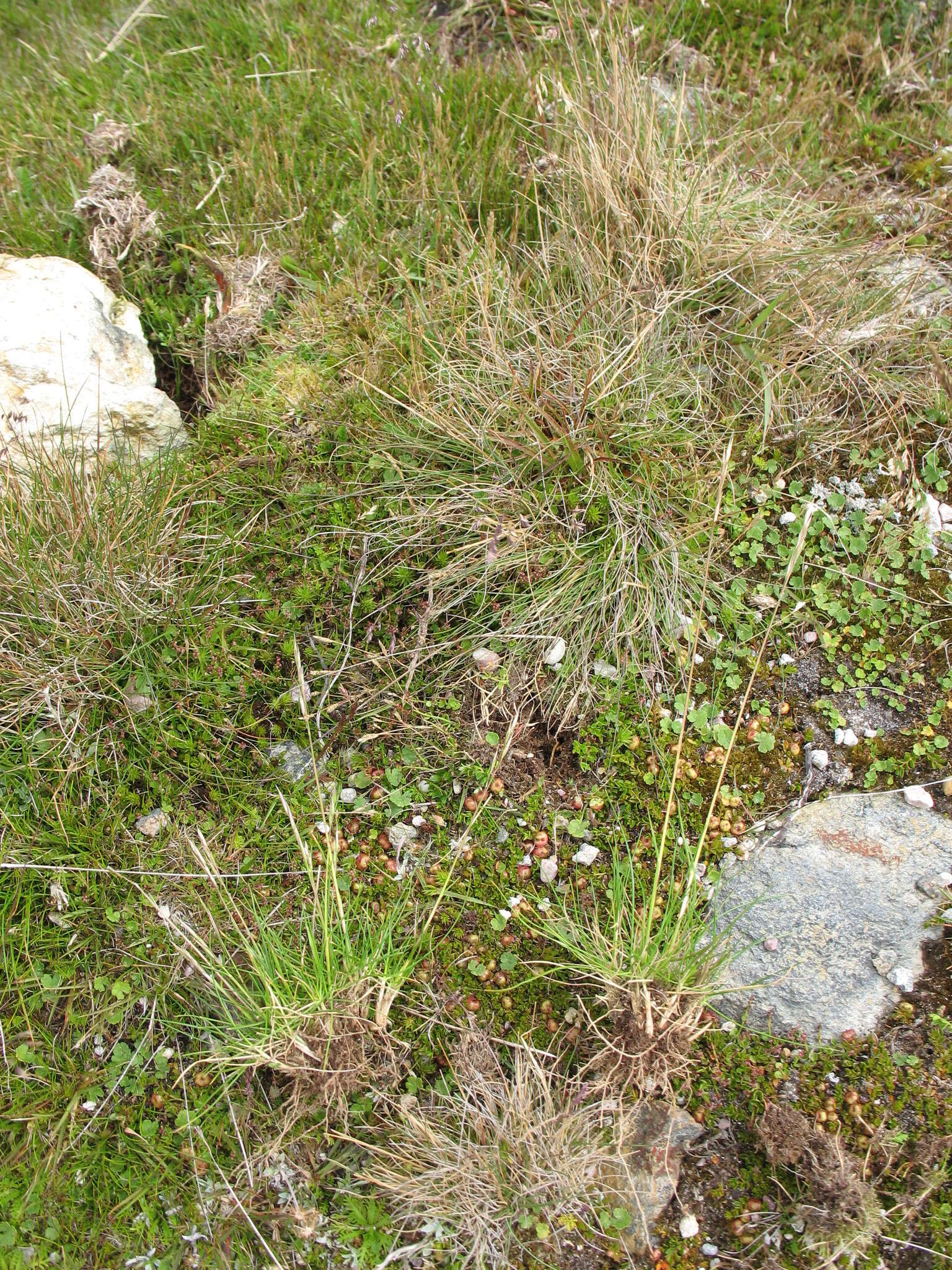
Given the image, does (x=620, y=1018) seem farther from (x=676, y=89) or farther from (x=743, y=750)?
(x=676, y=89)

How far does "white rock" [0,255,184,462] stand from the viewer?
121 inches

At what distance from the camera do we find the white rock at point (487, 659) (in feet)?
9.35

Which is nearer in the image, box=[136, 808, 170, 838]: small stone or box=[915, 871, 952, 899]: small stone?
box=[915, 871, 952, 899]: small stone

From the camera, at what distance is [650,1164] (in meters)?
2.37

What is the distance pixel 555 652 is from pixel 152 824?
1.42 metres

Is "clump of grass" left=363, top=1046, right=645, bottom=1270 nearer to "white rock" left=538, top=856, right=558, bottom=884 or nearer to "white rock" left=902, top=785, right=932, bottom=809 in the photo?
"white rock" left=538, top=856, right=558, bottom=884

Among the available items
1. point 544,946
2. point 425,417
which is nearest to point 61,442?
Result: point 425,417

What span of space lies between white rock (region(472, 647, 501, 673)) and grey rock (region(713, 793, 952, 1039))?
962mm

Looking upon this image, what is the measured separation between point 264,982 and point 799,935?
1579 millimetres

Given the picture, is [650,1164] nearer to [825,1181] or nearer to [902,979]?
[825,1181]

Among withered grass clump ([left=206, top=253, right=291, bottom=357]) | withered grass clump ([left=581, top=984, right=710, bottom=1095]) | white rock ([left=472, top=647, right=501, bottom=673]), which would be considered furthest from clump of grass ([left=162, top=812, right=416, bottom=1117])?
withered grass clump ([left=206, top=253, right=291, bottom=357])

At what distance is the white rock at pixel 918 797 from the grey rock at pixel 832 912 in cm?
2

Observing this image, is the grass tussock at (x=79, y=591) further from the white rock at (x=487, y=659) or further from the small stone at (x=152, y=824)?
the white rock at (x=487, y=659)

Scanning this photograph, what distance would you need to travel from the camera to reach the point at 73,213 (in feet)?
12.0
